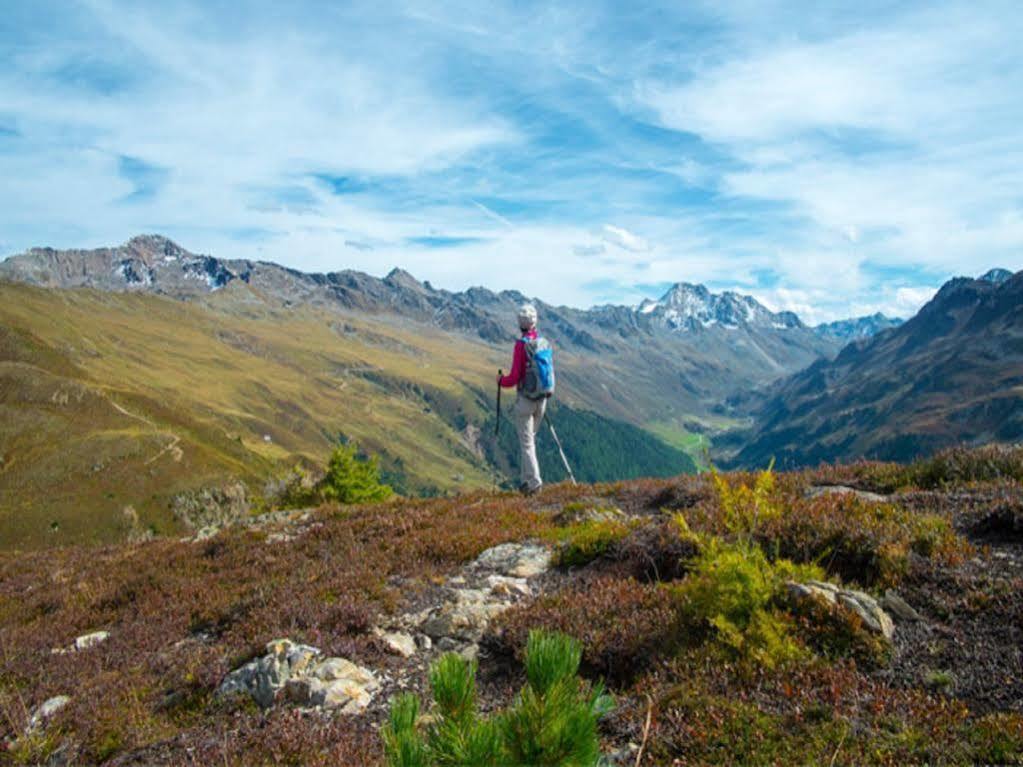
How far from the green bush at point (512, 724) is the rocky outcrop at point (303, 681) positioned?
14.8 ft

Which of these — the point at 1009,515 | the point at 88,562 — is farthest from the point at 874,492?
the point at 88,562

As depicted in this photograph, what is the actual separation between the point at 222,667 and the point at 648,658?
223 inches

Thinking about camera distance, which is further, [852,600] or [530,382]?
[530,382]

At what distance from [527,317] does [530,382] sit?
1.83 m

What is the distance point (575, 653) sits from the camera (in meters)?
3.15

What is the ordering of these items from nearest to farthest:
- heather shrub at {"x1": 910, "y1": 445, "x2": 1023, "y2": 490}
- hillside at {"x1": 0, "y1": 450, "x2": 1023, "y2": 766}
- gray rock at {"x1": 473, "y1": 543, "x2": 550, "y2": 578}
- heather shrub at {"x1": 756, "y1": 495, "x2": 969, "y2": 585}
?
hillside at {"x1": 0, "y1": 450, "x2": 1023, "y2": 766} → heather shrub at {"x1": 756, "y1": 495, "x2": 969, "y2": 585} → gray rock at {"x1": 473, "y1": 543, "x2": 550, "y2": 578} → heather shrub at {"x1": 910, "y1": 445, "x2": 1023, "y2": 490}

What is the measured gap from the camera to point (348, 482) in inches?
1133

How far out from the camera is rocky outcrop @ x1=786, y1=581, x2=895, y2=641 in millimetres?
5973

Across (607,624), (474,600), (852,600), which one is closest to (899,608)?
(852,600)

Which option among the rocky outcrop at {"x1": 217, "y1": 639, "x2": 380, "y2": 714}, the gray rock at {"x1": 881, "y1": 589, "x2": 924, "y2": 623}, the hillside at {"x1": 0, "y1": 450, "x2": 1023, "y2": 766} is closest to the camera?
the hillside at {"x1": 0, "y1": 450, "x2": 1023, "y2": 766}

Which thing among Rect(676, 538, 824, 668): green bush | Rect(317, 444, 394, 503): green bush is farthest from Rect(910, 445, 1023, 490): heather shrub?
Rect(317, 444, 394, 503): green bush

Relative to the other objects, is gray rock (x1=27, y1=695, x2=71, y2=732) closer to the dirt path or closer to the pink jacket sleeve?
the pink jacket sleeve

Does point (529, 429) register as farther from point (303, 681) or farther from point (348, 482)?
point (348, 482)

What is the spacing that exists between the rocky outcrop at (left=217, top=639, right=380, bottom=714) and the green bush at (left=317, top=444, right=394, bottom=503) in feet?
67.3
